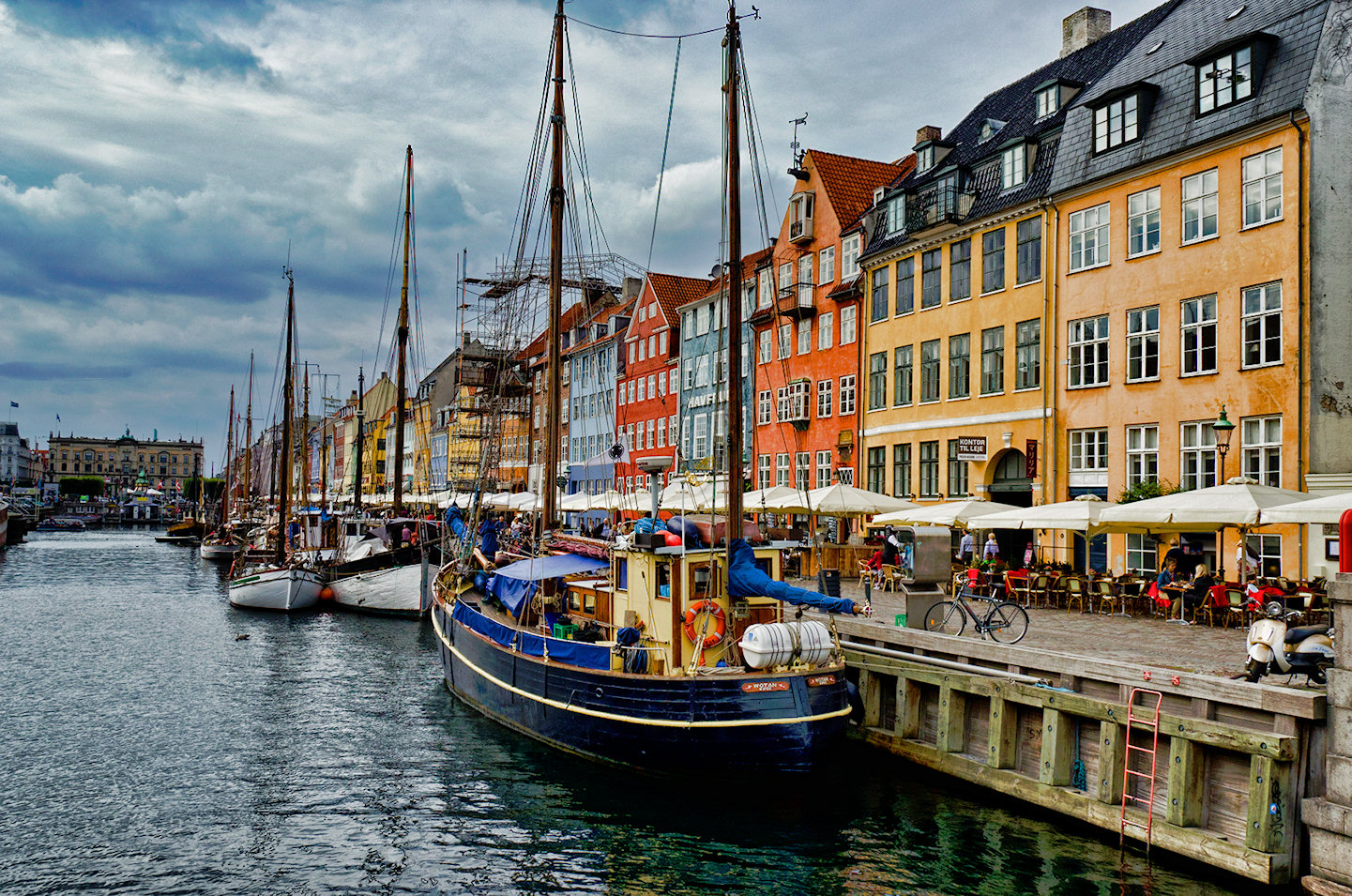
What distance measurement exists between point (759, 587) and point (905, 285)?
26902 millimetres

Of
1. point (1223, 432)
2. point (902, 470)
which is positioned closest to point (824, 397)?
point (902, 470)

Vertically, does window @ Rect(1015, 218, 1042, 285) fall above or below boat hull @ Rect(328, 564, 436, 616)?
above

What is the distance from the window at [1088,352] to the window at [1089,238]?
1779 millimetres

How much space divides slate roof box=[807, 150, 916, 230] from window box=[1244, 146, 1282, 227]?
19672 mm

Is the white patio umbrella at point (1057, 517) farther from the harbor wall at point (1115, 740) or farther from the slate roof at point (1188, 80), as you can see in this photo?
the slate roof at point (1188, 80)

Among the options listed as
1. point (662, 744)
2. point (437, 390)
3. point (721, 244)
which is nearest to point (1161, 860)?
point (662, 744)

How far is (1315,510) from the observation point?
17359 millimetres

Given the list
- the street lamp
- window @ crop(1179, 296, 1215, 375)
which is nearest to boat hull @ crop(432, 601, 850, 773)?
the street lamp

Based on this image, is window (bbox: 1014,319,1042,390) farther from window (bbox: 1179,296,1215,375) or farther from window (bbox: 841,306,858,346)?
window (bbox: 841,306,858,346)

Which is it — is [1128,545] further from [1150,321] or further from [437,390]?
[437,390]

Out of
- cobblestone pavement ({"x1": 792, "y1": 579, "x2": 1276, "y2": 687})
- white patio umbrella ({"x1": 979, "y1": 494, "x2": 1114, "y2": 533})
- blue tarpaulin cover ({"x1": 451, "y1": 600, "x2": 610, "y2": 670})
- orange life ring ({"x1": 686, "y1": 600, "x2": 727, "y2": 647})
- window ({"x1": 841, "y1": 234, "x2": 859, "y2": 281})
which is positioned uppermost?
window ({"x1": 841, "y1": 234, "x2": 859, "y2": 281})

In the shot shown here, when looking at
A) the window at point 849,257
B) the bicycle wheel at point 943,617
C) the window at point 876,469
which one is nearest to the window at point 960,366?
the window at point 876,469

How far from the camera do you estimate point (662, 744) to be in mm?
16422

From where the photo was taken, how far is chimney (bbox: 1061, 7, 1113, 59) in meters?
40.2
